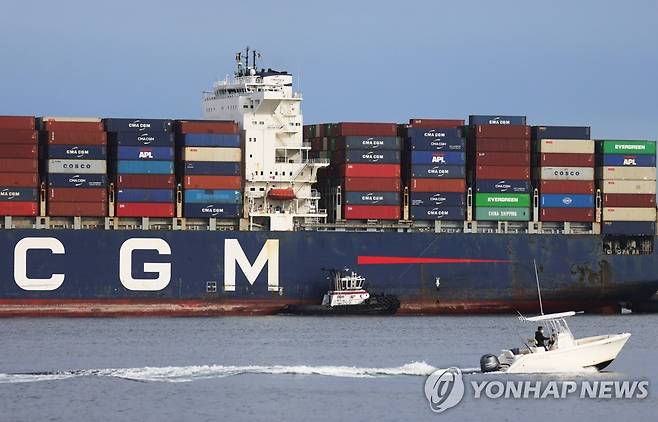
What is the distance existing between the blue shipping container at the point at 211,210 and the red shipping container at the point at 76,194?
370cm

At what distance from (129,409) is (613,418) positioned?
477 inches

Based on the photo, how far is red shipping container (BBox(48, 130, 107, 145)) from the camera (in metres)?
70.1

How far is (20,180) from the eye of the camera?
69.4 m

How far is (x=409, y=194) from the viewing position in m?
73.0

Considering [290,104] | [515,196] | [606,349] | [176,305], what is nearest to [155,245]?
Answer: [176,305]

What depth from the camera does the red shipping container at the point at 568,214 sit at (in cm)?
7381

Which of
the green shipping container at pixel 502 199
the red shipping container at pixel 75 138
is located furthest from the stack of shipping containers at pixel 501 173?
the red shipping container at pixel 75 138

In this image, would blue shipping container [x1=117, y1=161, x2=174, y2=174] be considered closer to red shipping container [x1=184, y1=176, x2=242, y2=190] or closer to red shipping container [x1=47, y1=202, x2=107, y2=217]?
red shipping container [x1=184, y1=176, x2=242, y2=190]

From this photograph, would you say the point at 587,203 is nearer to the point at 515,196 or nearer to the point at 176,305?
the point at 515,196

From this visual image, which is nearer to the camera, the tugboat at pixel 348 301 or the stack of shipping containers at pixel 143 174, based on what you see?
the tugboat at pixel 348 301

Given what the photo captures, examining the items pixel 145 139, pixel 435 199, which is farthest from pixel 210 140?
pixel 435 199

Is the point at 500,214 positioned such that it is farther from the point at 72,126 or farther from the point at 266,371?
the point at 266,371

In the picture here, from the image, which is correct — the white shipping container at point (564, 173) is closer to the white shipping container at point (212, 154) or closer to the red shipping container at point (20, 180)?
the white shipping container at point (212, 154)

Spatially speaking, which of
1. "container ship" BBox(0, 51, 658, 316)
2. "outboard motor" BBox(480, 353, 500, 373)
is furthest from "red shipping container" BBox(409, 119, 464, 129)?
"outboard motor" BBox(480, 353, 500, 373)
